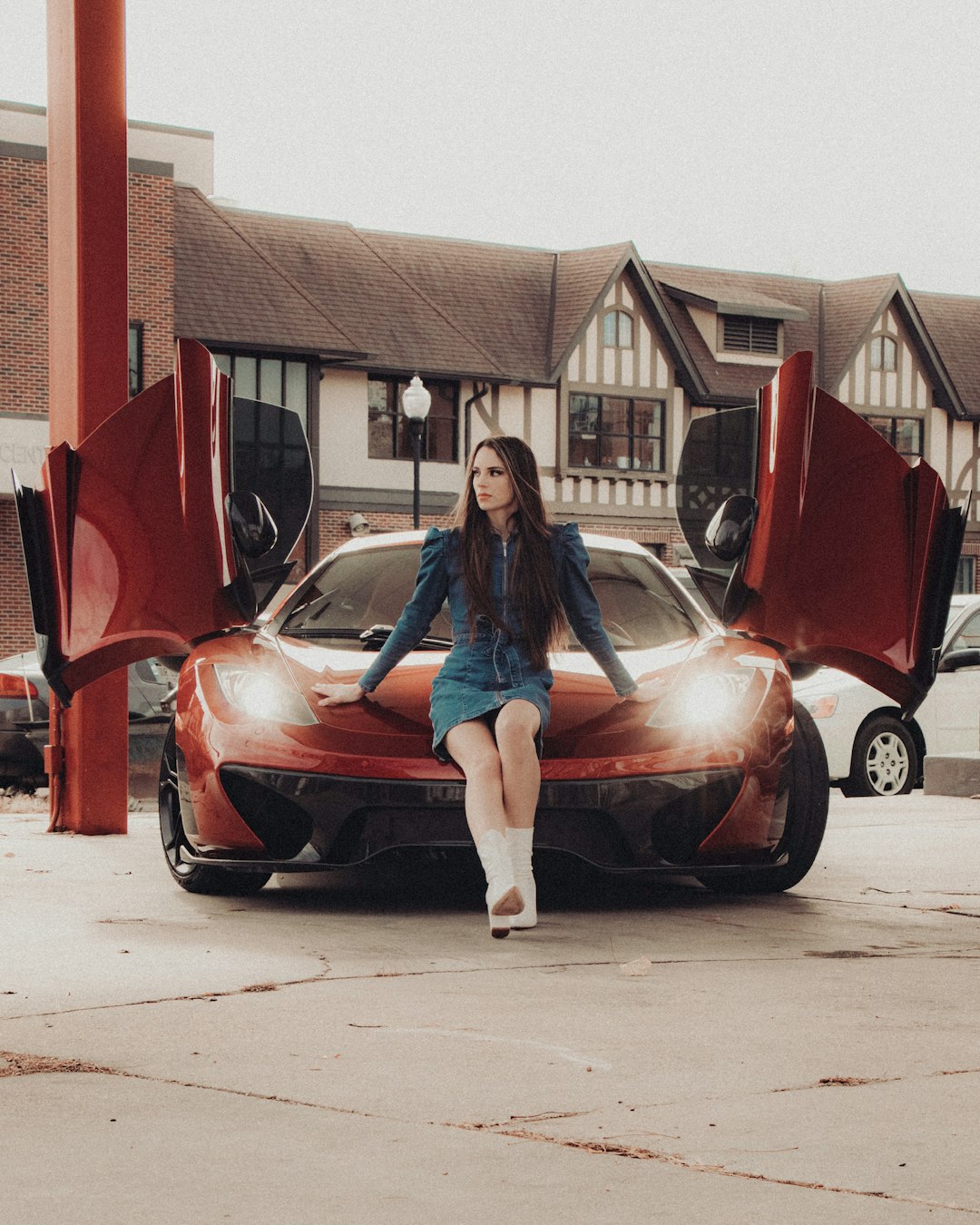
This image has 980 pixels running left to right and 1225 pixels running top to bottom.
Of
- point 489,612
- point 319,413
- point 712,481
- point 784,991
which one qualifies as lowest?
point 784,991

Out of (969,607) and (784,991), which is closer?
(784,991)

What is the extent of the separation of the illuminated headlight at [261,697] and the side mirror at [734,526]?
1572mm

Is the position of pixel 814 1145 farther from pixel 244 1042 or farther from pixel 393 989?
pixel 393 989

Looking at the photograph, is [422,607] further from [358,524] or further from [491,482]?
[358,524]

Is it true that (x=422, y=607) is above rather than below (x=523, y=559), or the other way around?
below

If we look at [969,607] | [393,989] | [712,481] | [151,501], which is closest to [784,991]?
[393,989]

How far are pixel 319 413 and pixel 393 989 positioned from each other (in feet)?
97.0

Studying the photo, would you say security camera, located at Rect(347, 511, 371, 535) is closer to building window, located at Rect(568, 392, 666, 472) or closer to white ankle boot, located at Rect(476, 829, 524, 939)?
building window, located at Rect(568, 392, 666, 472)

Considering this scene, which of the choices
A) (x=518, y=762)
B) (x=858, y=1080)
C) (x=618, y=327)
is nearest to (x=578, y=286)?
(x=618, y=327)

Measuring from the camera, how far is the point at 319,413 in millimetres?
33562

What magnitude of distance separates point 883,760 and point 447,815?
25.6 feet

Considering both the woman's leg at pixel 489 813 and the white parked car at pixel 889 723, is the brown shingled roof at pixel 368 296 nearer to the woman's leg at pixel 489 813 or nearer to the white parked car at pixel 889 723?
the white parked car at pixel 889 723

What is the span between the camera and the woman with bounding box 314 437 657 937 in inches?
211

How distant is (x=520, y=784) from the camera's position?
5.35 metres
